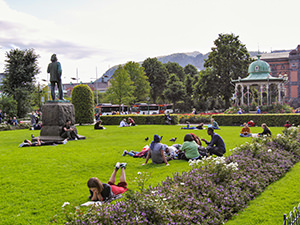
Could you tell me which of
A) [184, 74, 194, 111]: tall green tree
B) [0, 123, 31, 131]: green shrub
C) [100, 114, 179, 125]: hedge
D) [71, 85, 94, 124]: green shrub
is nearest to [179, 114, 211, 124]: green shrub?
[100, 114, 179, 125]: hedge

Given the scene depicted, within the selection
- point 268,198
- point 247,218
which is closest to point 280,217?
point 247,218

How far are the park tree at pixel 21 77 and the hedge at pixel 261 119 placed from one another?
2442cm

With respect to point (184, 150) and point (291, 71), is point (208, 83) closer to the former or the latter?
point (184, 150)

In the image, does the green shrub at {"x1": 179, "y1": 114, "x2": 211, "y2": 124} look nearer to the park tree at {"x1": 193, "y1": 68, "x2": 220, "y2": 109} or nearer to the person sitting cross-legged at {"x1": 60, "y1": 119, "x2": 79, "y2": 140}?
the park tree at {"x1": 193, "y1": 68, "x2": 220, "y2": 109}

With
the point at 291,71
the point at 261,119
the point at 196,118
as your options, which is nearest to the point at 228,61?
the point at 196,118

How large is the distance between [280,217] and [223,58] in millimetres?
40625

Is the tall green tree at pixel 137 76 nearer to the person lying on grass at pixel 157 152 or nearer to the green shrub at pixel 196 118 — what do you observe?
the green shrub at pixel 196 118

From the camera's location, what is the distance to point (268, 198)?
6.48 meters

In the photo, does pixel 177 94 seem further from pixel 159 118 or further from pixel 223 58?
pixel 159 118

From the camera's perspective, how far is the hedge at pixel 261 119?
23.2m

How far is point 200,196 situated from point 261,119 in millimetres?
20932

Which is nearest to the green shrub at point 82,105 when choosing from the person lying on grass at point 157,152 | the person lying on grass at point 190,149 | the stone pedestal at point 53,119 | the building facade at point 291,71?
the stone pedestal at point 53,119

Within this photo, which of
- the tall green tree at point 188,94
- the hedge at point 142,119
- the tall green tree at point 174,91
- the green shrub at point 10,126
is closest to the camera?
the green shrub at point 10,126

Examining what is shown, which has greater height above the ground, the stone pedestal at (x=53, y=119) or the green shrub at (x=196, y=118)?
the stone pedestal at (x=53, y=119)
